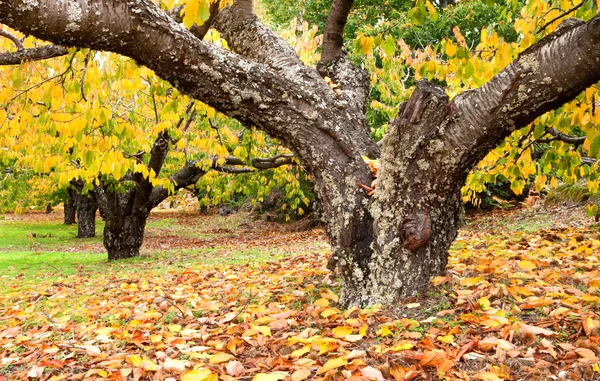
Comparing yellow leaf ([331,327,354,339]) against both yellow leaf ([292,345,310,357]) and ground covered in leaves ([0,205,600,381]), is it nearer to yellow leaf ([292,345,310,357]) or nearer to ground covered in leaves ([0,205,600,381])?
ground covered in leaves ([0,205,600,381])

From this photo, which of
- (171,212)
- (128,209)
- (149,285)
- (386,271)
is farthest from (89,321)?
(171,212)

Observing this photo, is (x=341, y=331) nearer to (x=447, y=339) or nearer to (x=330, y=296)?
(x=447, y=339)

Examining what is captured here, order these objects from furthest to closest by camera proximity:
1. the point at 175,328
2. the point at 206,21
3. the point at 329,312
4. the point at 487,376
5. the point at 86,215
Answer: the point at 86,215 < the point at 206,21 < the point at 175,328 < the point at 329,312 < the point at 487,376

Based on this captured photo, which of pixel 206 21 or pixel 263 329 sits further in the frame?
pixel 206 21

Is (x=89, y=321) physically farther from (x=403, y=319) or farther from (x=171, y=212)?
(x=171, y=212)

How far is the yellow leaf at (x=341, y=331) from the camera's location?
8.98ft

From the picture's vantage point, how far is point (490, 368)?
215 centimetres

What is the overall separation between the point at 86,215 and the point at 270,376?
19110mm

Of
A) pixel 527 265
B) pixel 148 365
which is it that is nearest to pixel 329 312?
pixel 148 365

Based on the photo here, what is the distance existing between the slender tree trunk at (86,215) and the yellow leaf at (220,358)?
1827 centimetres

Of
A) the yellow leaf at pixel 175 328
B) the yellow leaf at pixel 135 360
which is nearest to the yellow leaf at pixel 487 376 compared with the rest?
the yellow leaf at pixel 135 360

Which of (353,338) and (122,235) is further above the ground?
(353,338)

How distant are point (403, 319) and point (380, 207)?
729mm

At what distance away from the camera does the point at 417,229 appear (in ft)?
9.91
